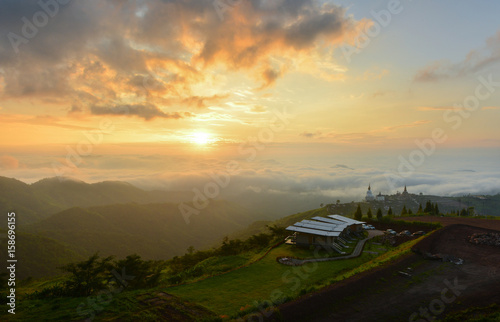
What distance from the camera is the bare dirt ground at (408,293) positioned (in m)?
22.0

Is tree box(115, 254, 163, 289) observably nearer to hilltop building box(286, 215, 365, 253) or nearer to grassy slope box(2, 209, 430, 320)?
grassy slope box(2, 209, 430, 320)

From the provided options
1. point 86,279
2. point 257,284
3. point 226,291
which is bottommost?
point 257,284

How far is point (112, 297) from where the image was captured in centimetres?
2497

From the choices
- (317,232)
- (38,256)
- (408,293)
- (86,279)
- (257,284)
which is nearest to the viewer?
(408,293)

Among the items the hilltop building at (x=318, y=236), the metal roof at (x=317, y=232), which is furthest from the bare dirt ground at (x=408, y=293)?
the hilltop building at (x=318, y=236)

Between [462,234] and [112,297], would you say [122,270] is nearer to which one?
[112,297]

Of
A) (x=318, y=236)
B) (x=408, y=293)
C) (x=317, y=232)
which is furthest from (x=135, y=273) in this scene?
(x=408, y=293)

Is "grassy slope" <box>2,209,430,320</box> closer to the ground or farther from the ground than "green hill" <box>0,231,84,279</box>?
farther from the ground

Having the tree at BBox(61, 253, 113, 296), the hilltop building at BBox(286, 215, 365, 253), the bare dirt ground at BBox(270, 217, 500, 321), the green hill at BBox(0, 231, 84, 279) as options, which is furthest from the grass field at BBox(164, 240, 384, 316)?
the green hill at BBox(0, 231, 84, 279)

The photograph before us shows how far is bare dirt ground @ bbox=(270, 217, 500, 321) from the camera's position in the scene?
72.3 feet

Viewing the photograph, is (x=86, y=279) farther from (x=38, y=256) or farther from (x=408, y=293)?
(x=38, y=256)

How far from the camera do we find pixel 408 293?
25.8m

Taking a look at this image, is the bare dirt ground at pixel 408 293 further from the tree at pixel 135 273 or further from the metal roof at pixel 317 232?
the tree at pixel 135 273

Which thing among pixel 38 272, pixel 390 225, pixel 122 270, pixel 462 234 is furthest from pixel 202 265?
Answer: pixel 38 272
